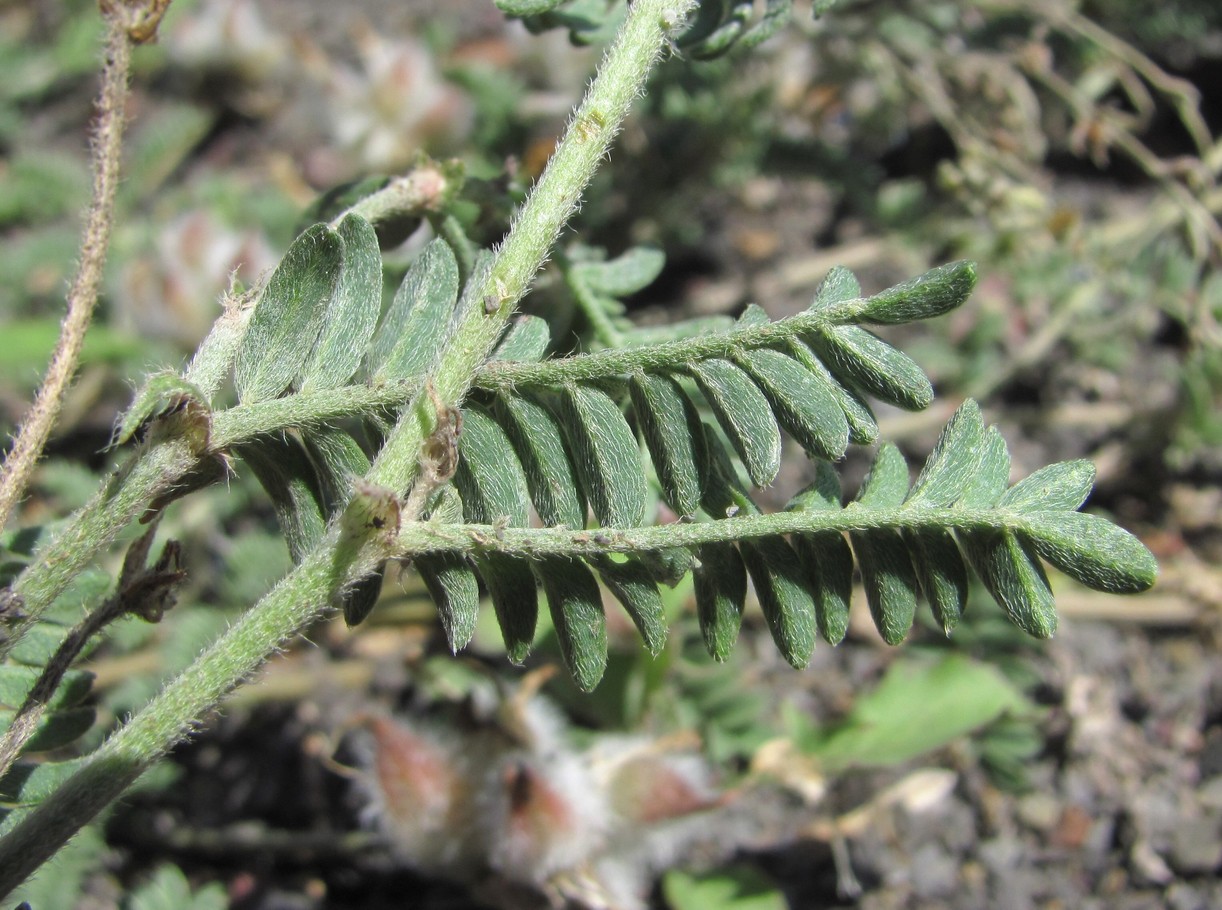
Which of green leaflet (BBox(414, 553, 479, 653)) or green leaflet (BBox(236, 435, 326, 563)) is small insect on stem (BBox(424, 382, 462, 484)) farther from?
green leaflet (BBox(236, 435, 326, 563))

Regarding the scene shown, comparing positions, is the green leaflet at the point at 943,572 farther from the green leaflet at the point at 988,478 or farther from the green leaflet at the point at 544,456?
the green leaflet at the point at 544,456

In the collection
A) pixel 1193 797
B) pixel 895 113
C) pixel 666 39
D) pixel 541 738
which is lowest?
pixel 1193 797

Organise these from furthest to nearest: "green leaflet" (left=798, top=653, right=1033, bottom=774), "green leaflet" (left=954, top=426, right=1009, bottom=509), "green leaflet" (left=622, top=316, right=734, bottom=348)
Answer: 1. "green leaflet" (left=798, top=653, right=1033, bottom=774)
2. "green leaflet" (left=622, top=316, right=734, bottom=348)
3. "green leaflet" (left=954, top=426, right=1009, bottom=509)

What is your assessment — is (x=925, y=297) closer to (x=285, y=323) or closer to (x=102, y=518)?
(x=285, y=323)

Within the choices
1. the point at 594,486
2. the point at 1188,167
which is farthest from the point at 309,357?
the point at 1188,167

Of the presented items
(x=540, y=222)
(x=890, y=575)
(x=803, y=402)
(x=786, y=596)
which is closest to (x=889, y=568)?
(x=890, y=575)

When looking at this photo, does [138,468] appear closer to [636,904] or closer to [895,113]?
[636,904]

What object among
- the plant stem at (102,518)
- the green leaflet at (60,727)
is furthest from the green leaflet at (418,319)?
the green leaflet at (60,727)

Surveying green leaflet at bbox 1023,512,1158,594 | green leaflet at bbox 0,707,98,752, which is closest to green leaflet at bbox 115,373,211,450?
green leaflet at bbox 0,707,98,752
